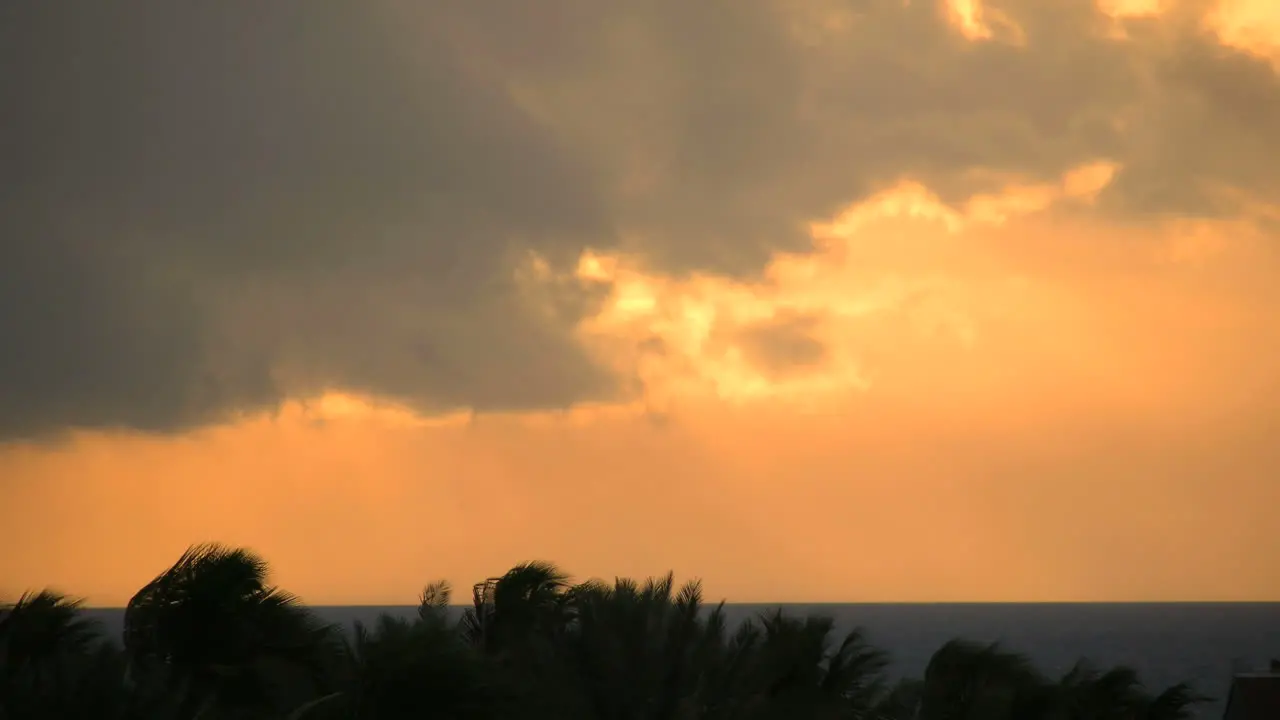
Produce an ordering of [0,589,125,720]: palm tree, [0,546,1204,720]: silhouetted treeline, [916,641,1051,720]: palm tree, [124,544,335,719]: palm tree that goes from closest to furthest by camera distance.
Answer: [0,589,125,720]: palm tree < [0,546,1204,720]: silhouetted treeline < [124,544,335,719]: palm tree < [916,641,1051,720]: palm tree

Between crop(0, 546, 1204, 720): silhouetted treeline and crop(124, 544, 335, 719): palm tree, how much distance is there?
0.07 feet

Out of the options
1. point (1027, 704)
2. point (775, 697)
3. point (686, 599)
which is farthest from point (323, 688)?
point (1027, 704)

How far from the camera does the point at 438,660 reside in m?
14.6

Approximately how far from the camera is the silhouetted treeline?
14375 millimetres

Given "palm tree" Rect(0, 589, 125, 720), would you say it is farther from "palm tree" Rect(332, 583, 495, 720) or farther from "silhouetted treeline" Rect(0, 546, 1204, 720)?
"palm tree" Rect(332, 583, 495, 720)

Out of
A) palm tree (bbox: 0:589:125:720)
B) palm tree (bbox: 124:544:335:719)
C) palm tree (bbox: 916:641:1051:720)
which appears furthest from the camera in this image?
palm tree (bbox: 916:641:1051:720)

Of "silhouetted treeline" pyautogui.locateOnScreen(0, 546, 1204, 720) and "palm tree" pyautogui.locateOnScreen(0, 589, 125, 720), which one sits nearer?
"palm tree" pyautogui.locateOnScreen(0, 589, 125, 720)

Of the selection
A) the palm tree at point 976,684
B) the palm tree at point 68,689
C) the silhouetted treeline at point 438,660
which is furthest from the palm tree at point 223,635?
the palm tree at point 976,684

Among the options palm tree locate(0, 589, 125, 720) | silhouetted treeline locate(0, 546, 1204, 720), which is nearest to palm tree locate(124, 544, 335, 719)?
silhouetted treeline locate(0, 546, 1204, 720)

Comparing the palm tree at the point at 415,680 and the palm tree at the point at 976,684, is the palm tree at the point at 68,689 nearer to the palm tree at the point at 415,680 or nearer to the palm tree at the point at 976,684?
the palm tree at the point at 415,680

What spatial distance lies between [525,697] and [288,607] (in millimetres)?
3827

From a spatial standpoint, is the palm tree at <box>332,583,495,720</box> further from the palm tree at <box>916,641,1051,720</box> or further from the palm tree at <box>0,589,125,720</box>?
the palm tree at <box>916,641,1051,720</box>

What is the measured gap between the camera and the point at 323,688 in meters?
16.9

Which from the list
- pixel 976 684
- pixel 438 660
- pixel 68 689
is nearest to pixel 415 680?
pixel 438 660
